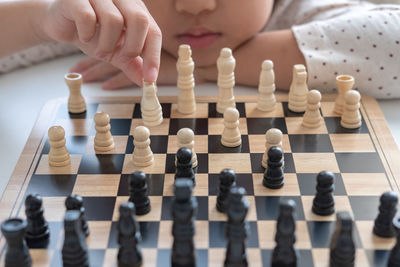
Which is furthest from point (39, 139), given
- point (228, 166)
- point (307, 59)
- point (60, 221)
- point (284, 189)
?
point (307, 59)

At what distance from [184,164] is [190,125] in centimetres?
28

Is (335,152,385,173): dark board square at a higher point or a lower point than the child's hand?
lower

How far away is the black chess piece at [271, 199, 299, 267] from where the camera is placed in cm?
84

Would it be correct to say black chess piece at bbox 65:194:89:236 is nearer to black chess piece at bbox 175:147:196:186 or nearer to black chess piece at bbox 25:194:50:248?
black chess piece at bbox 25:194:50:248

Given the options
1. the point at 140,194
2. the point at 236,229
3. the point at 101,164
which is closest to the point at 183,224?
the point at 236,229

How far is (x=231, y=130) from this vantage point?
1218 mm

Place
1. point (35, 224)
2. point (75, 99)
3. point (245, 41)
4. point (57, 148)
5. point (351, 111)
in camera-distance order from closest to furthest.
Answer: point (35, 224) → point (57, 148) → point (351, 111) → point (75, 99) → point (245, 41)

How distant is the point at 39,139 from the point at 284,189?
0.60 m

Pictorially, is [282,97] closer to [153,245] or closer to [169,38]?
[169,38]

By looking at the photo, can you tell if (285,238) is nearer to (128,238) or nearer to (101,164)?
(128,238)

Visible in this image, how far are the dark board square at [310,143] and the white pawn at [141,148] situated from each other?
0.32 m

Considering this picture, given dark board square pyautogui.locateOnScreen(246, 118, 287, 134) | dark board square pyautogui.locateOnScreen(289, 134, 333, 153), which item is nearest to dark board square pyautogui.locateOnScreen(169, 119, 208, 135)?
dark board square pyautogui.locateOnScreen(246, 118, 287, 134)

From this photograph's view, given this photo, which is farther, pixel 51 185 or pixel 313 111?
pixel 313 111

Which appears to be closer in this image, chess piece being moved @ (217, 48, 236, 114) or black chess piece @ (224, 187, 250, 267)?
black chess piece @ (224, 187, 250, 267)
